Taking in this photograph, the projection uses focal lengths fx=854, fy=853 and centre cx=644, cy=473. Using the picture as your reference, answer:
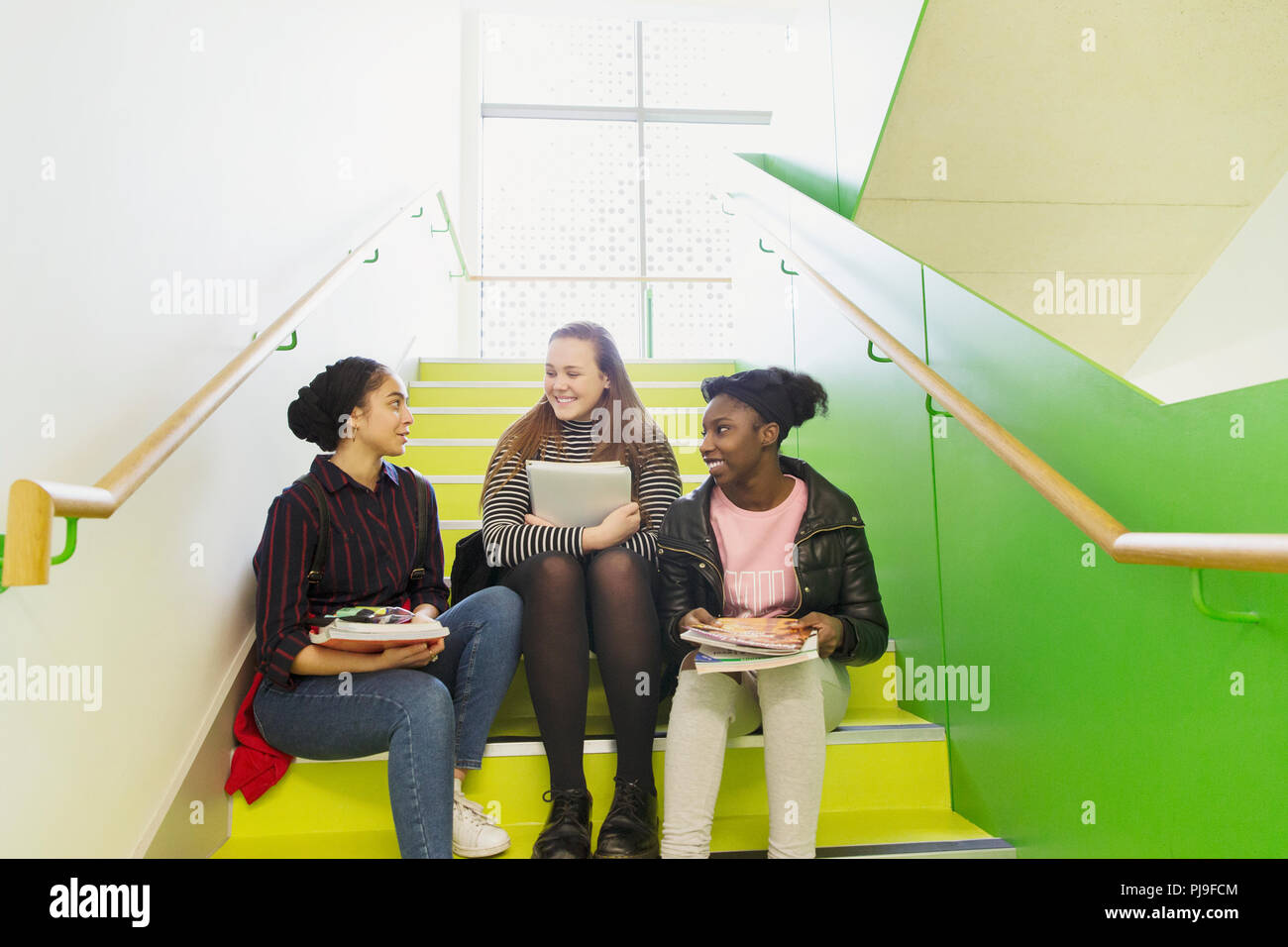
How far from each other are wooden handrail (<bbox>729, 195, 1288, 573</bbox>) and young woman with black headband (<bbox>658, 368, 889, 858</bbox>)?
25 cm

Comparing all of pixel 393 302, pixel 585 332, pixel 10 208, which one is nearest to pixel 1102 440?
pixel 585 332

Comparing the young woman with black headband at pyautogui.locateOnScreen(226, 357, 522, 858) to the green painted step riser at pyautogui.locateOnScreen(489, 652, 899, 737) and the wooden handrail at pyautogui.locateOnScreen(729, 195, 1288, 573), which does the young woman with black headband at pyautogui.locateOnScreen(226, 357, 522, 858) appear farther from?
the wooden handrail at pyautogui.locateOnScreen(729, 195, 1288, 573)

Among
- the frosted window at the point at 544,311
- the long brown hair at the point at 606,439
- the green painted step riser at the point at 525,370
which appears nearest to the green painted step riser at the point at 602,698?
the long brown hair at the point at 606,439

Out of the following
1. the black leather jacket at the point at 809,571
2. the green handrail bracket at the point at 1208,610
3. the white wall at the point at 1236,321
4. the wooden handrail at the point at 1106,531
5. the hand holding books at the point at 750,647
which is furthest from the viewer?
the white wall at the point at 1236,321

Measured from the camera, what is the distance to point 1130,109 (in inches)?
78.4

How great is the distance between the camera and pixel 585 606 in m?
1.64

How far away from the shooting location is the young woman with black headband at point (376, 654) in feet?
4.59

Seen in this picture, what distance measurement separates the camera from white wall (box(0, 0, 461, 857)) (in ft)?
3.57

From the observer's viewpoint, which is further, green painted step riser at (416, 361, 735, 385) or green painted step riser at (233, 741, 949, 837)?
green painted step riser at (416, 361, 735, 385)

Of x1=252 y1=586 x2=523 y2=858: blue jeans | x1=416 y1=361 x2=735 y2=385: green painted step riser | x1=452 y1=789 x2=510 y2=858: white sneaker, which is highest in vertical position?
x1=416 y1=361 x2=735 y2=385: green painted step riser

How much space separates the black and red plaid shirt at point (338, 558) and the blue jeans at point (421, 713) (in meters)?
0.08

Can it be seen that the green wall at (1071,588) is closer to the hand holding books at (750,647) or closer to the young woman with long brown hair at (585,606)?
the hand holding books at (750,647)

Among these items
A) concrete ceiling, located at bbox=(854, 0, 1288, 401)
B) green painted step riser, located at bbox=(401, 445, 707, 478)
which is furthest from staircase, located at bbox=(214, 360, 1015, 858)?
concrete ceiling, located at bbox=(854, 0, 1288, 401)

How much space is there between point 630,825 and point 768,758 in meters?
0.26
